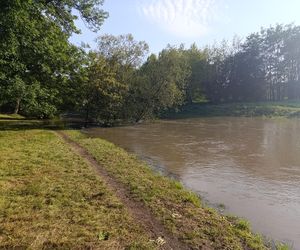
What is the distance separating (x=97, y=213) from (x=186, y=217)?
2.11 meters

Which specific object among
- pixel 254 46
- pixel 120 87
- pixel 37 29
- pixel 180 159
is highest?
pixel 254 46

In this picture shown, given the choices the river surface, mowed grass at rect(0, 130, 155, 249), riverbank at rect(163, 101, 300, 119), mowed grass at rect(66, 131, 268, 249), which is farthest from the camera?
riverbank at rect(163, 101, 300, 119)

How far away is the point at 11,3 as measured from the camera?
54.1ft

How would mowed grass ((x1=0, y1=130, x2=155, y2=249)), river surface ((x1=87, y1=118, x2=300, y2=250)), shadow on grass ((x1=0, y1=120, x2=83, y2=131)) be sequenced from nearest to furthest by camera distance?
1. mowed grass ((x1=0, y1=130, x2=155, y2=249))
2. river surface ((x1=87, y1=118, x2=300, y2=250))
3. shadow on grass ((x1=0, y1=120, x2=83, y2=131))

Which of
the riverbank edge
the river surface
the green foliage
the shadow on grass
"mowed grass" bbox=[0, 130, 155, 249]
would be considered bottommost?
the river surface

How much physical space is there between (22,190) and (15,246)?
139 inches

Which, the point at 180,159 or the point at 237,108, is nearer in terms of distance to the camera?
the point at 180,159

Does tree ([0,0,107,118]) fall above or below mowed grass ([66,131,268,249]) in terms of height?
above

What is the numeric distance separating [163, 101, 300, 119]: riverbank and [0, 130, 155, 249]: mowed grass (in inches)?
1864

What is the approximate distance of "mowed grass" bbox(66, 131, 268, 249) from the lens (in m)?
7.21

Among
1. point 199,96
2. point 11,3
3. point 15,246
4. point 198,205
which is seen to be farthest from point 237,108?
point 15,246

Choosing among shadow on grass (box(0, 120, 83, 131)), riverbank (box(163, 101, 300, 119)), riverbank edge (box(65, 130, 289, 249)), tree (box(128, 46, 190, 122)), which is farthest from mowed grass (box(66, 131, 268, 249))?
riverbank (box(163, 101, 300, 119))

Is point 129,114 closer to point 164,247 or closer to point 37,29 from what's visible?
point 37,29

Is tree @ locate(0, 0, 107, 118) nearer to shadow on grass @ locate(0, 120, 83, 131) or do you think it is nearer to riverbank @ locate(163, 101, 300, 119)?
shadow on grass @ locate(0, 120, 83, 131)
